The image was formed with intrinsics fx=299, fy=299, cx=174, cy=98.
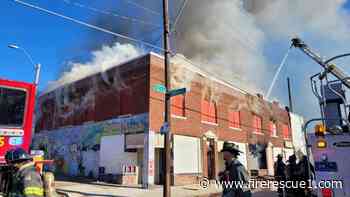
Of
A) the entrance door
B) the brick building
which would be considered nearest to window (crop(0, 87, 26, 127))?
the brick building

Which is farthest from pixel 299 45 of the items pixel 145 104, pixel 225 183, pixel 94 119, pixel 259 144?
pixel 259 144

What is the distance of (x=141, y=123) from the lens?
16.4 metres

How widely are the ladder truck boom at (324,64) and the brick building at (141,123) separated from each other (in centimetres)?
935

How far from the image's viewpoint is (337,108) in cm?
506

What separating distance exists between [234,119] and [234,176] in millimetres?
19615

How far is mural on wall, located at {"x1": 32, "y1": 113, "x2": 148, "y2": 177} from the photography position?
1715cm

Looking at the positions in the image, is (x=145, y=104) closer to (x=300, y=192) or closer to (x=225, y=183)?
(x=300, y=192)

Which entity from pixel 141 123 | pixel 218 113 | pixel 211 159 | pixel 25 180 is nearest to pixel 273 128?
pixel 218 113

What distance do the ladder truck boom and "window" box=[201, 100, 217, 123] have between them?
11927 mm

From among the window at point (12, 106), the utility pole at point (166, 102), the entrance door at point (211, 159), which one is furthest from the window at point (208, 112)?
the window at point (12, 106)

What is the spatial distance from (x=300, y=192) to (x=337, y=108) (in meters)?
3.47

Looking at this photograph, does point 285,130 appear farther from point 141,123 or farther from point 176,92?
point 176,92

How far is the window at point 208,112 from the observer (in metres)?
20.4

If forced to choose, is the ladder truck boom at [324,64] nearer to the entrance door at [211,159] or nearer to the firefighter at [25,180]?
the firefighter at [25,180]
